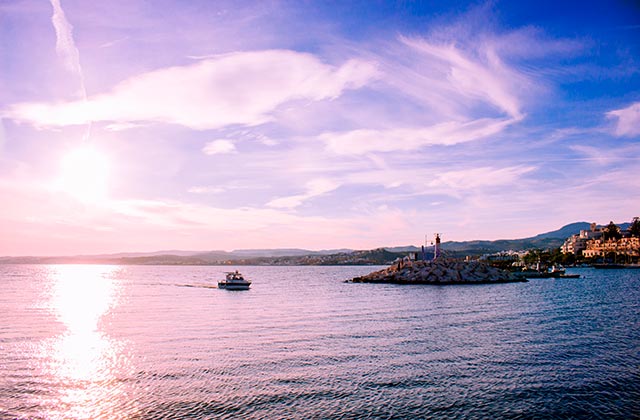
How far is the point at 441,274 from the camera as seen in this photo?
11900 cm

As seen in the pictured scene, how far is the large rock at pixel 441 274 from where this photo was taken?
11750cm

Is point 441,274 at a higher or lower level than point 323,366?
higher

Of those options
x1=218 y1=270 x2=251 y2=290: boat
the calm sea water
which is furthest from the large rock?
the calm sea water

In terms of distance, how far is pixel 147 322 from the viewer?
4916 cm

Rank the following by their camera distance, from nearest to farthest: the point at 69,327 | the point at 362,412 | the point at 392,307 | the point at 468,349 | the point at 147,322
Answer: the point at 362,412, the point at 468,349, the point at 69,327, the point at 147,322, the point at 392,307

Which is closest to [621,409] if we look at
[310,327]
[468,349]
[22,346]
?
[468,349]

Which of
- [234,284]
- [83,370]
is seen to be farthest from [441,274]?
[83,370]

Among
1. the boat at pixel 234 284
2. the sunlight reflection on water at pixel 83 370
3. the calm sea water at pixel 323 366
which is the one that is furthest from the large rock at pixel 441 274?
the sunlight reflection on water at pixel 83 370

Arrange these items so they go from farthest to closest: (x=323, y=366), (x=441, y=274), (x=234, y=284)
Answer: (x=441, y=274), (x=234, y=284), (x=323, y=366)

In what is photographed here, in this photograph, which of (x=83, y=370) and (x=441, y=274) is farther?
(x=441, y=274)

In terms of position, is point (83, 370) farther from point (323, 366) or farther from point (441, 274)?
point (441, 274)

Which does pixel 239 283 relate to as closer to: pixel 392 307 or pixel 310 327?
pixel 392 307

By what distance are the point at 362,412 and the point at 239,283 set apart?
82884 mm

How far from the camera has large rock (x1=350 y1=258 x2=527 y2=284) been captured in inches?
4626
